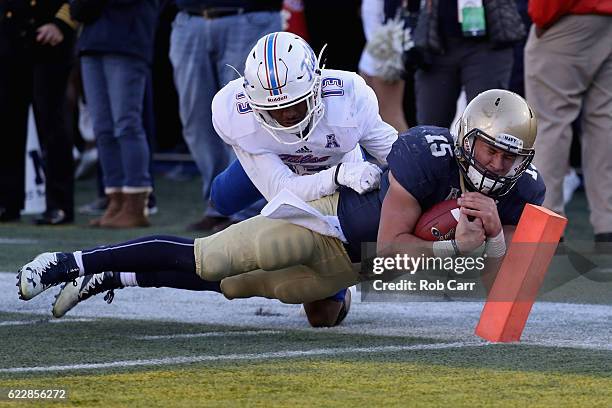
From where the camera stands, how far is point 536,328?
4.71 meters

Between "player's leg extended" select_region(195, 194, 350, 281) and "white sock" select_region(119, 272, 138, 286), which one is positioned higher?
"player's leg extended" select_region(195, 194, 350, 281)

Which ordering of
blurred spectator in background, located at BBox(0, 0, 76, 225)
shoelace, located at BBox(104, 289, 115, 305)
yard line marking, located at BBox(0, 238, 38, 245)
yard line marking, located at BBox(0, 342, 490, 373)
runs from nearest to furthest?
1. yard line marking, located at BBox(0, 342, 490, 373)
2. shoelace, located at BBox(104, 289, 115, 305)
3. yard line marking, located at BBox(0, 238, 38, 245)
4. blurred spectator in background, located at BBox(0, 0, 76, 225)

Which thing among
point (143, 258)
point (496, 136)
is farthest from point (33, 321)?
point (496, 136)

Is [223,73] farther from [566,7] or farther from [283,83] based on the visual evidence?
[283,83]

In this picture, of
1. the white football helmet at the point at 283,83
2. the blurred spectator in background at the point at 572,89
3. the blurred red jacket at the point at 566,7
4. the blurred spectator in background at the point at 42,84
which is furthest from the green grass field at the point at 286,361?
the blurred spectator in background at the point at 42,84

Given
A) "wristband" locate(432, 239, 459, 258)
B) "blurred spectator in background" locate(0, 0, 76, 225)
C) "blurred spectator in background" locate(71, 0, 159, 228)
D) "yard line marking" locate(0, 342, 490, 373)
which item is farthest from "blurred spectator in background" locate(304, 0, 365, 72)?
"yard line marking" locate(0, 342, 490, 373)

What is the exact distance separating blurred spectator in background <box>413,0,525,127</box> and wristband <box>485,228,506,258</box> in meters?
2.33

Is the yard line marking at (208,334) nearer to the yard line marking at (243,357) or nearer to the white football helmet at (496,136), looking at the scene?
the yard line marking at (243,357)

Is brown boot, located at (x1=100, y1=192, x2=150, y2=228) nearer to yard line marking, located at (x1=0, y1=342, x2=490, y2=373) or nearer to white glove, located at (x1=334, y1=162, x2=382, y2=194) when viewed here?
white glove, located at (x1=334, y1=162, x2=382, y2=194)

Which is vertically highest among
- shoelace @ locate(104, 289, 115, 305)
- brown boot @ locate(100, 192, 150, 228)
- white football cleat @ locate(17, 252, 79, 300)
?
white football cleat @ locate(17, 252, 79, 300)

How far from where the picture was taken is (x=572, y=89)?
6453 millimetres

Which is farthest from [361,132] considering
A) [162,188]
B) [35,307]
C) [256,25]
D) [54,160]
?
[162,188]

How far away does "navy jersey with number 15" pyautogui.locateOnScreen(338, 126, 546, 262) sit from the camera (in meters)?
4.37

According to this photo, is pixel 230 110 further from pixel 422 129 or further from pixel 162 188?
pixel 162 188
